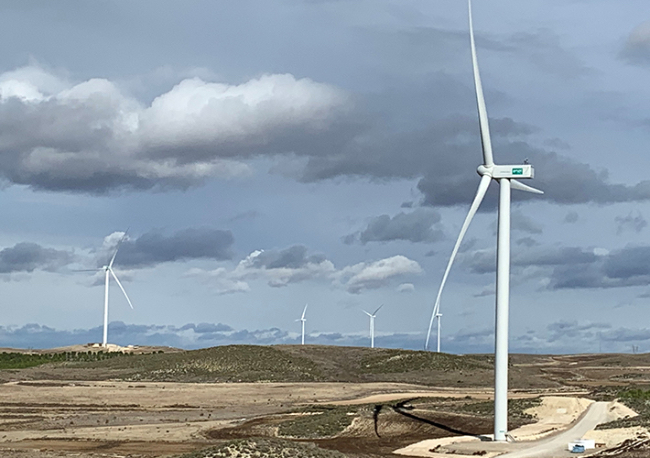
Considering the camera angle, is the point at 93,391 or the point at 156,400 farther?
the point at 93,391

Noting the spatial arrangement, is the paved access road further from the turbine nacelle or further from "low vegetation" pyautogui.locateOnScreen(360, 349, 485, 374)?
"low vegetation" pyautogui.locateOnScreen(360, 349, 485, 374)

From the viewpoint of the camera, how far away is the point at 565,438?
59625mm

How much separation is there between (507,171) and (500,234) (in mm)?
4088

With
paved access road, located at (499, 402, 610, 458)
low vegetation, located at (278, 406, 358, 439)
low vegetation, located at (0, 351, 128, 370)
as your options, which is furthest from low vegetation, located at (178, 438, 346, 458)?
low vegetation, located at (0, 351, 128, 370)

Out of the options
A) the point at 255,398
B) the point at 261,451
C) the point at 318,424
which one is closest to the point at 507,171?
the point at 261,451

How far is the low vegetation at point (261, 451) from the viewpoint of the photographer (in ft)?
157

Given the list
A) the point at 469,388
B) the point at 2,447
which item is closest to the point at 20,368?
the point at 469,388

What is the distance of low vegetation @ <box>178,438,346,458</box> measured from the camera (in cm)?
4775

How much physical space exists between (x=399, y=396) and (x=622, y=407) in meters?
32.5

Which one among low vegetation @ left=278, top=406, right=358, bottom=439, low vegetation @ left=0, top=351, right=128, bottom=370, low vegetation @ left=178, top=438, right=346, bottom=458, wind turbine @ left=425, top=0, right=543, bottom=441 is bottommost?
low vegetation @ left=278, top=406, right=358, bottom=439

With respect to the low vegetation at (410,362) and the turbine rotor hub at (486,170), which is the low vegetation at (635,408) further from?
the low vegetation at (410,362)

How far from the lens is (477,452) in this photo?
53562mm

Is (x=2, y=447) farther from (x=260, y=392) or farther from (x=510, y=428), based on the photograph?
(x=260, y=392)

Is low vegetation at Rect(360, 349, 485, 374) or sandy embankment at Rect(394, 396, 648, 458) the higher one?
low vegetation at Rect(360, 349, 485, 374)
